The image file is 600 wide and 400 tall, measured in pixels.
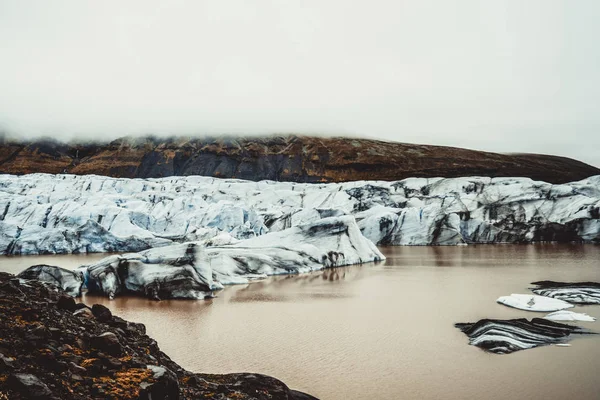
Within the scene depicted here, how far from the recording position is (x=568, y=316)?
290 inches

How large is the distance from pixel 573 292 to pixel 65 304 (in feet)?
29.2

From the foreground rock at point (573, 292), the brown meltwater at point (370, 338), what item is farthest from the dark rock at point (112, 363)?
the foreground rock at point (573, 292)

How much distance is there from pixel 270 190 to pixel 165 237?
14340mm

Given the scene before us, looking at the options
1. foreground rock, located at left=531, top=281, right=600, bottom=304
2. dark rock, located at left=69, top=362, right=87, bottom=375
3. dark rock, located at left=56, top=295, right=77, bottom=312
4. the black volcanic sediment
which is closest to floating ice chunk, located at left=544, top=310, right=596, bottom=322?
foreground rock, located at left=531, top=281, right=600, bottom=304

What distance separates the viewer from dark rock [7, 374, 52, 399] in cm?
244

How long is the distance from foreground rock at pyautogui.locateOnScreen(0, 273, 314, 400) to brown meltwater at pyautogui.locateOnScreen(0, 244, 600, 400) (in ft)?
3.98

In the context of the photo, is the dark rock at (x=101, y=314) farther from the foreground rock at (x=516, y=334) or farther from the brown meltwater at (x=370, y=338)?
the foreground rock at (x=516, y=334)

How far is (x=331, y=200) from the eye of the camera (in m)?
34.9

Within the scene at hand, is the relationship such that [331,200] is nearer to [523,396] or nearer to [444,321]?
[444,321]

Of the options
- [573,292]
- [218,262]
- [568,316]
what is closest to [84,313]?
[568,316]

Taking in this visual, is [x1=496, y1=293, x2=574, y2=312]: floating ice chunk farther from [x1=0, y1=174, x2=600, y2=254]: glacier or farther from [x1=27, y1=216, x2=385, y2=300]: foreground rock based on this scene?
[x1=0, y1=174, x2=600, y2=254]: glacier

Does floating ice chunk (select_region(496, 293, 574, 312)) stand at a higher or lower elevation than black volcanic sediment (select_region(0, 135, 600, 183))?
lower

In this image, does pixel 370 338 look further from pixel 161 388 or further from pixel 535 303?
pixel 161 388

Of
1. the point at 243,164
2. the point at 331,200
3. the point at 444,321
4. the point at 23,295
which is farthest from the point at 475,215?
the point at 243,164
